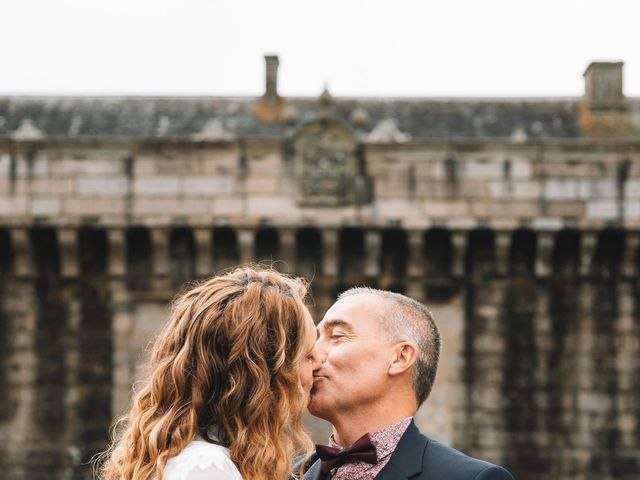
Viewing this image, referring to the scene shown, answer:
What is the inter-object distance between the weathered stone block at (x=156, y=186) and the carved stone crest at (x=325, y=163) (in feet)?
5.47

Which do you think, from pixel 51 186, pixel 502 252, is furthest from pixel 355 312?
pixel 51 186

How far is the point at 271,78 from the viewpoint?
16531 millimetres

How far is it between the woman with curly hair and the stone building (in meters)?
9.64

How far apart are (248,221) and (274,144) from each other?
43.6 inches

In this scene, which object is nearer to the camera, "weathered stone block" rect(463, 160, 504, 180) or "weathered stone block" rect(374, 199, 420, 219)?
"weathered stone block" rect(374, 199, 420, 219)

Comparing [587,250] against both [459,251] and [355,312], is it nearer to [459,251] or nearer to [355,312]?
[459,251]

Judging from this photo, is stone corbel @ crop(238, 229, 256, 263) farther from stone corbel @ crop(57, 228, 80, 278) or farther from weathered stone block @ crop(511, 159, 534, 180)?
weathered stone block @ crop(511, 159, 534, 180)

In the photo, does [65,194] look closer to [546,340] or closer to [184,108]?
[184,108]

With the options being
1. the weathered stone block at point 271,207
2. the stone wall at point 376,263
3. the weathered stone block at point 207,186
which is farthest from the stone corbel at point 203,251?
the weathered stone block at point 271,207

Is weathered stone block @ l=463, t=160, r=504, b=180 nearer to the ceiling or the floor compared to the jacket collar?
nearer to the ceiling

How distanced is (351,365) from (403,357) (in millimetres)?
208

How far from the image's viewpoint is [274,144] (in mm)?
12984

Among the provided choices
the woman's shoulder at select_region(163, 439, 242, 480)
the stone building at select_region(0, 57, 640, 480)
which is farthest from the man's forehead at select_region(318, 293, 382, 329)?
the stone building at select_region(0, 57, 640, 480)

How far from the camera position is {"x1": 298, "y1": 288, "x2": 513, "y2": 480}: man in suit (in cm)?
360
